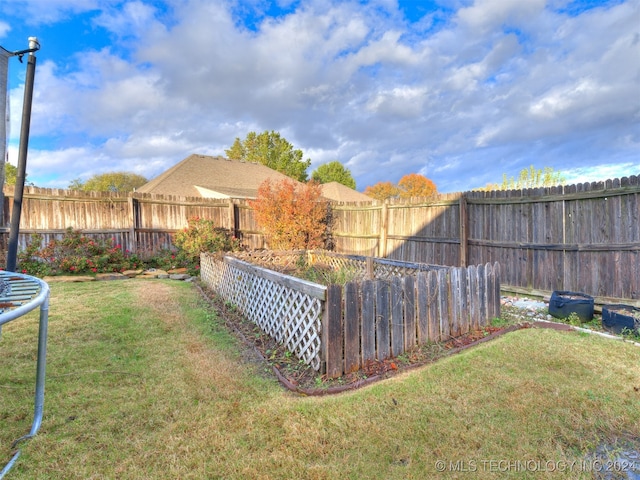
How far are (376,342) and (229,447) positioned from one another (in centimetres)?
176

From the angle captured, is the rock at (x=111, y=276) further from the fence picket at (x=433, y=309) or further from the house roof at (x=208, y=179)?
the fence picket at (x=433, y=309)

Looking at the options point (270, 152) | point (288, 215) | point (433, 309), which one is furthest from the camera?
point (270, 152)

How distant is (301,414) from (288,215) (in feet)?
28.0

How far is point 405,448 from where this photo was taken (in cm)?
202

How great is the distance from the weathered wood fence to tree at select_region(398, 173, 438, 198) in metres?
31.8

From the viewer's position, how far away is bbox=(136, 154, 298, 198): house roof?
14836 millimetres

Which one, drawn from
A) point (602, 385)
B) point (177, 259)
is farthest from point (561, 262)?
point (177, 259)

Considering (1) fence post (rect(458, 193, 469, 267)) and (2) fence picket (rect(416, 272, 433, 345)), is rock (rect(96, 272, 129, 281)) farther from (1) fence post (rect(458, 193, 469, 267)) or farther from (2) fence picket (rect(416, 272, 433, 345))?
(1) fence post (rect(458, 193, 469, 267))

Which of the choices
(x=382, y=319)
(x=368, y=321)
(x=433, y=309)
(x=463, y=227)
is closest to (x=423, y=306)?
(x=433, y=309)

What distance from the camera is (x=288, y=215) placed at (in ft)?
34.9

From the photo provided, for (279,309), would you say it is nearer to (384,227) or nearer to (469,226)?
(469,226)

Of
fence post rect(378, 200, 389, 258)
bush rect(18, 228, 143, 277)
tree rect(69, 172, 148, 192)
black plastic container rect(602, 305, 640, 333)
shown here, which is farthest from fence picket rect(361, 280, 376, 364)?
tree rect(69, 172, 148, 192)

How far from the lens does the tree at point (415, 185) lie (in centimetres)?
4075

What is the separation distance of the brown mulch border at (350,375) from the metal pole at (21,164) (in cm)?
293
